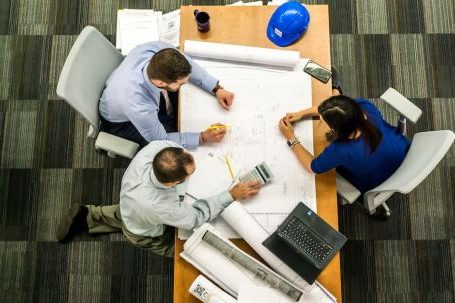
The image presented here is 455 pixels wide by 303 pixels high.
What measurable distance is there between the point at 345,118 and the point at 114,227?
4.90ft

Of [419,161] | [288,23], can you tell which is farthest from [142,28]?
[419,161]

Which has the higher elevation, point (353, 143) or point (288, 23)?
point (288, 23)

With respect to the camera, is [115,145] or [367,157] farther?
[115,145]

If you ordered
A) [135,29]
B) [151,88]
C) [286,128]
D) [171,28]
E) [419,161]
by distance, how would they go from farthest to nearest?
1. [135,29]
2. [171,28]
3. [151,88]
4. [286,128]
5. [419,161]

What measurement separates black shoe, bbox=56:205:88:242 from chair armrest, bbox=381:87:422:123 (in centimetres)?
170

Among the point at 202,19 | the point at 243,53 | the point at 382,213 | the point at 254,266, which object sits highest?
the point at 202,19

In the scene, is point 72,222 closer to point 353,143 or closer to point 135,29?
point 135,29

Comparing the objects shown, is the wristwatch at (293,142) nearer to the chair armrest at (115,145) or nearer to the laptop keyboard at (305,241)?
the laptop keyboard at (305,241)

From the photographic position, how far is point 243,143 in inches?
69.7

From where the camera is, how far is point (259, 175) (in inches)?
66.6

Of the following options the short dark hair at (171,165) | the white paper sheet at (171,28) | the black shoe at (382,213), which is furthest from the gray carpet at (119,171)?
the short dark hair at (171,165)

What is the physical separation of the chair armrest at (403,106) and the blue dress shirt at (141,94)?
0.74m

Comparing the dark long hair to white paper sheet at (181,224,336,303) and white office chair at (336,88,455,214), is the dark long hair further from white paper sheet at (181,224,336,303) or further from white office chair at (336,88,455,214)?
white paper sheet at (181,224,336,303)

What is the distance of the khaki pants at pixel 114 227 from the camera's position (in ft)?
6.49
